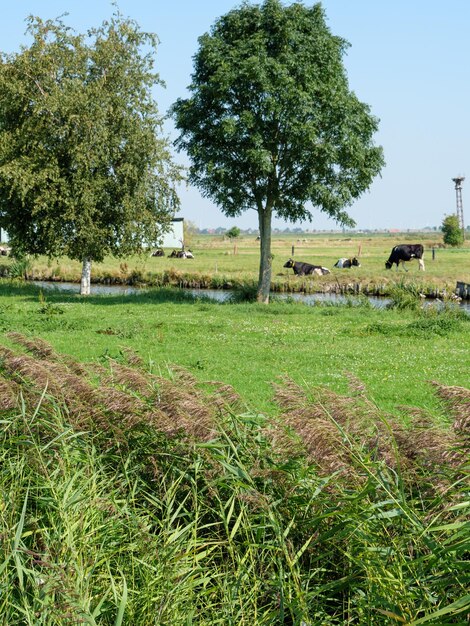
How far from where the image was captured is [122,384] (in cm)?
735

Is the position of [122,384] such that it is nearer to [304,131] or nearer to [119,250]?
[304,131]

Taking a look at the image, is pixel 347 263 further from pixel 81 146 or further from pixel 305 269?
pixel 81 146

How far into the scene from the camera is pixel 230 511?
17.4ft

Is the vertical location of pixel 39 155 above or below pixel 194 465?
above

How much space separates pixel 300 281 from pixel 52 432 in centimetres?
4024

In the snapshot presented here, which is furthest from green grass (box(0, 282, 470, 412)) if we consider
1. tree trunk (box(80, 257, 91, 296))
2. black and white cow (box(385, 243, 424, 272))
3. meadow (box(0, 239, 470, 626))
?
black and white cow (box(385, 243, 424, 272))

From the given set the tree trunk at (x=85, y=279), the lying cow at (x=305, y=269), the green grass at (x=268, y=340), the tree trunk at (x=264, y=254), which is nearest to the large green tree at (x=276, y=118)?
the tree trunk at (x=264, y=254)

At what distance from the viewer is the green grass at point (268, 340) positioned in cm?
1486

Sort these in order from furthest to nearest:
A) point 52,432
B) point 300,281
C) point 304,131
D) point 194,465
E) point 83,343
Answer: point 300,281
point 304,131
point 83,343
point 52,432
point 194,465

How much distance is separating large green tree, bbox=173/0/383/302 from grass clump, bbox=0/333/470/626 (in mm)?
23908

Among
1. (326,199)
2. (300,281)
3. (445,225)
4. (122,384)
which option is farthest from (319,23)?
(445,225)

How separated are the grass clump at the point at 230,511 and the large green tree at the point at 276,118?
23908mm

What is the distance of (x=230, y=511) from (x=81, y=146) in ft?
98.0

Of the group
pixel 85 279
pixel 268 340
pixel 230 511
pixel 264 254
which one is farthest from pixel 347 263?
pixel 230 511
